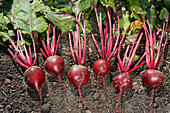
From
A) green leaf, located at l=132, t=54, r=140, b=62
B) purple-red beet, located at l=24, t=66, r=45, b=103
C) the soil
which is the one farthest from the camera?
green leaf, located at l=132, t=54, r=140, b=62

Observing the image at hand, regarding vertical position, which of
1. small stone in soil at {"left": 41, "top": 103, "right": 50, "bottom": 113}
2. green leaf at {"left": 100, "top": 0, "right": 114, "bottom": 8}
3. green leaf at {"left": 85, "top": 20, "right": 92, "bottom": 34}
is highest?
green leaf at {"left": 100, "top": 0, "right": 114, "bottom": 8}

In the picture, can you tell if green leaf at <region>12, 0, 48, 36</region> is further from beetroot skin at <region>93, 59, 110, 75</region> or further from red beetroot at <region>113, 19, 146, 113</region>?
red beetroot at <region>113, 19, 146, 113</region>

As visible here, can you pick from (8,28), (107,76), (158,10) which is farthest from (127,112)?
(8,28)

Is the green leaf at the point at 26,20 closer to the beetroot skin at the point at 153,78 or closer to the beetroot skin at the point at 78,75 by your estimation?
the beetroot skin at the point at 78,75

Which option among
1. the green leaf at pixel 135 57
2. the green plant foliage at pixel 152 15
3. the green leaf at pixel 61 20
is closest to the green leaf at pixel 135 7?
the green plant foliage at pixel 152 15

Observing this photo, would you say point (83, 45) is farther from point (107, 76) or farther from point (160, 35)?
point (160, 35)

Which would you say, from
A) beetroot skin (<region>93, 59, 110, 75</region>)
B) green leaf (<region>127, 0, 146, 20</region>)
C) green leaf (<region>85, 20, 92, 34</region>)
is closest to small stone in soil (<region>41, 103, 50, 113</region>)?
beetroot skin (<region>93, 59, 110, 75</region>)

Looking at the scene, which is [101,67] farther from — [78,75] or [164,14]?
[164,14]
